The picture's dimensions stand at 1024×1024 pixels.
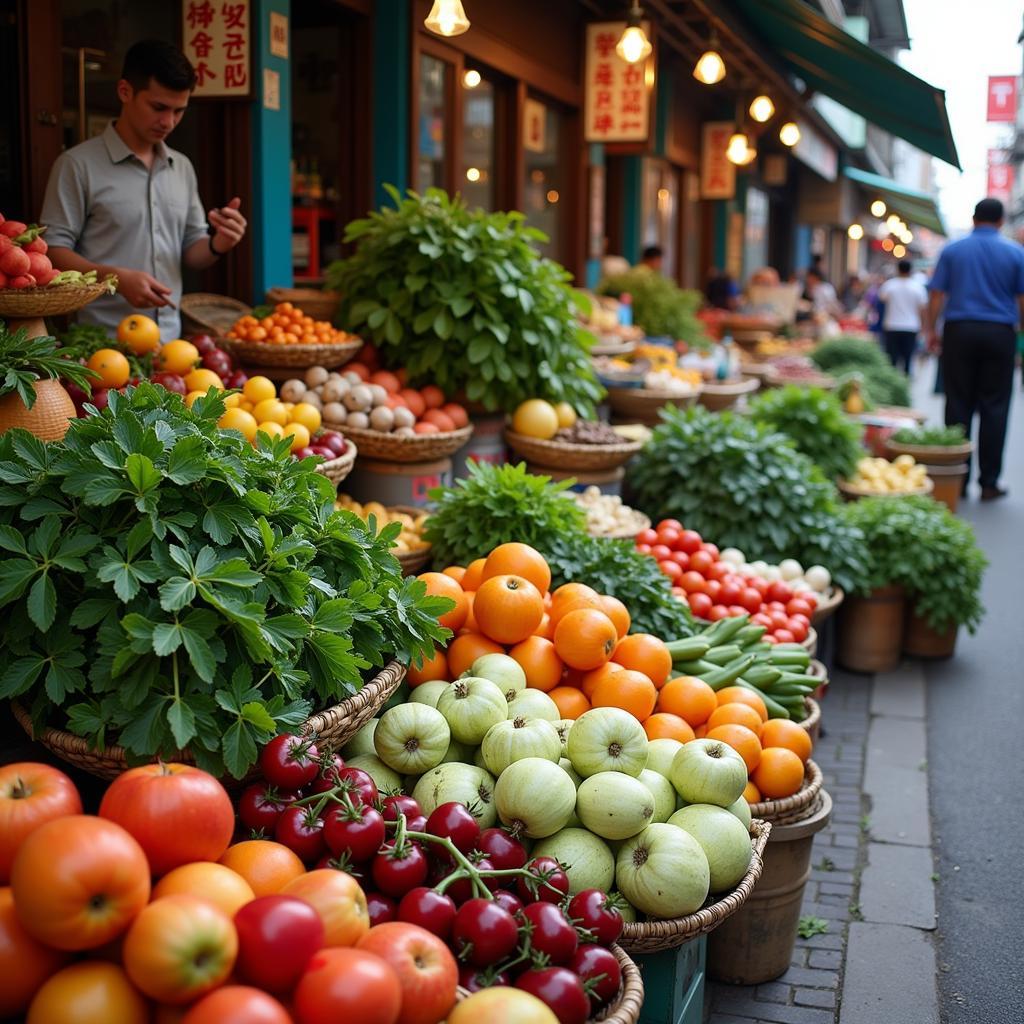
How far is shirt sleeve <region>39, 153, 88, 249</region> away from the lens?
5.12 meters

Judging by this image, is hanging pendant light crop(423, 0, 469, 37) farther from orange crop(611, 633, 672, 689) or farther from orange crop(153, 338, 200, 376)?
orange crop(611, 633, 672, 689)

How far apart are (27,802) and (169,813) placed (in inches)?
11.1

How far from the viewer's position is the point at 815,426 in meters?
8.28

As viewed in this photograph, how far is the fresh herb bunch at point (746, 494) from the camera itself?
6480 millimetres

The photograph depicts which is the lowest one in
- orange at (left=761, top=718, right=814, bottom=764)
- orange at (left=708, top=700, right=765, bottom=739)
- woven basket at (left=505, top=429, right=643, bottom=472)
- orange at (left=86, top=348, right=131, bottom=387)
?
orange at (left=761, top=718, right=814, bottom=764)

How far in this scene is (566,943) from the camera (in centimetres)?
244

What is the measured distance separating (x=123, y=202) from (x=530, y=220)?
7.24 meters

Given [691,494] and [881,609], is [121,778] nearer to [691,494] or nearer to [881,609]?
[691,494]

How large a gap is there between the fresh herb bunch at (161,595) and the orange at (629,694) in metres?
0.98

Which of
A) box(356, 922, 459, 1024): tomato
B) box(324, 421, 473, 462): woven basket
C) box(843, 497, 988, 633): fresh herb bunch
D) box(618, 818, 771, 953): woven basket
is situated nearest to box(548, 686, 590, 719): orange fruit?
box(618, 818, 771, 953): woven basket

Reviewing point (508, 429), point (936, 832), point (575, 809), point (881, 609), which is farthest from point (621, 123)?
point (575, 809)

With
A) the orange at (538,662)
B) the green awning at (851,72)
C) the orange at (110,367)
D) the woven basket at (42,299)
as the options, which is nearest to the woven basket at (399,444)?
the orange at (110,367)

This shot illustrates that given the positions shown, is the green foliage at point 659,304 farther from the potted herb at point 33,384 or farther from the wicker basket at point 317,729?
the wicker basket at point 317,729

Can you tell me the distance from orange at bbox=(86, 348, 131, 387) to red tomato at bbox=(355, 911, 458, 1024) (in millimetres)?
2880
